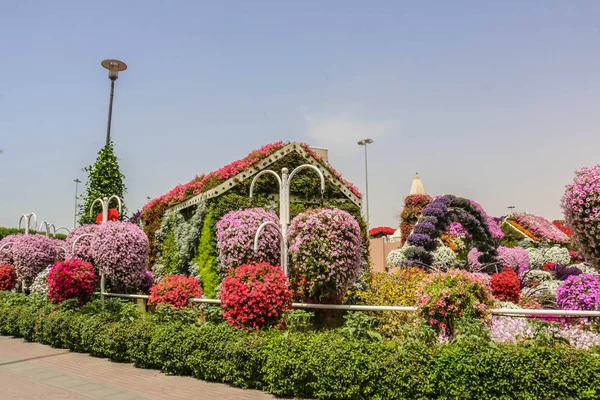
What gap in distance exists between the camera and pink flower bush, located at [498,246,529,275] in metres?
21.4

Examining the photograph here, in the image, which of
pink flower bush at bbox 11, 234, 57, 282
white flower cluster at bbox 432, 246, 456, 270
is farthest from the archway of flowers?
pink flower bush at bbox 11, 234, 57, 282

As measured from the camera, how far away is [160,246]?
15.8m

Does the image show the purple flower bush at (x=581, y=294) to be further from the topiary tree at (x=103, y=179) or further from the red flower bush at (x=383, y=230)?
the red flower bush at (x=383, y=230)

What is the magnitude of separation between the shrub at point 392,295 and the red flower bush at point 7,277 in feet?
45.1

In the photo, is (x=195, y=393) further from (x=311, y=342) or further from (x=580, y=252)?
(x=580, y=252)

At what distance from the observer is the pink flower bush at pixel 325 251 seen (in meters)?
8.68

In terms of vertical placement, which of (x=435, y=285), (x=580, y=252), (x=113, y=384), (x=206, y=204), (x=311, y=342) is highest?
(x=206, y=204)

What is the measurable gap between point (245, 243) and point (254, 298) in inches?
73.4

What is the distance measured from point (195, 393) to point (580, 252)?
699 cm

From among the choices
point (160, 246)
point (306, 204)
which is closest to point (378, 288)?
point (306, 204)

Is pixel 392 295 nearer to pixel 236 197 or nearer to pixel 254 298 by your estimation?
pixel 254 298

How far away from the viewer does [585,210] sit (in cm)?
841

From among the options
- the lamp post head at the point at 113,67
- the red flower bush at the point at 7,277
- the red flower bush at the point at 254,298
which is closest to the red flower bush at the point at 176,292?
the red flower bush at the point at 254,298

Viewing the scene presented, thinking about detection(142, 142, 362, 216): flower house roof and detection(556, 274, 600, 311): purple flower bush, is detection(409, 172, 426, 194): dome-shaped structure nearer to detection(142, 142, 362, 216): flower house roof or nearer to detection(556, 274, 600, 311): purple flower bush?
detection(142, 142, 362, 216): flower house roof
